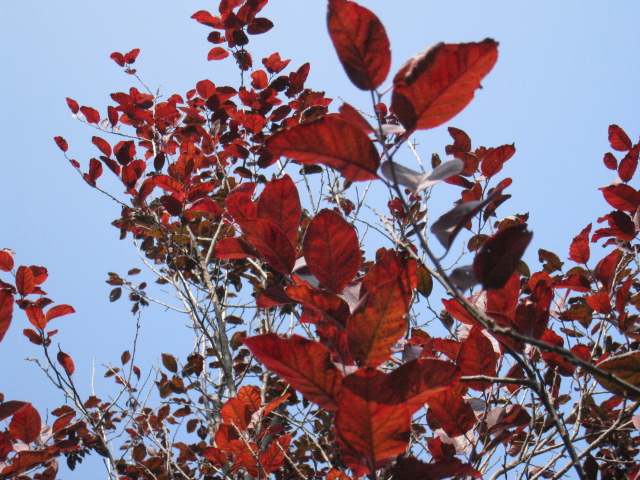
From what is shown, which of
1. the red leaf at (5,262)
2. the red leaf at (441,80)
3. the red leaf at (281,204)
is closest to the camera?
the red leaf at (441,80)

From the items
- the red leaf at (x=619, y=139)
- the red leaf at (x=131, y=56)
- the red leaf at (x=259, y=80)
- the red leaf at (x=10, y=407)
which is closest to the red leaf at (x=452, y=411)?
the red leaf at (x=10, y=407)

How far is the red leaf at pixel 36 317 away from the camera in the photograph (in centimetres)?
217

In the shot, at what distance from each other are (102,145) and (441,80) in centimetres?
243

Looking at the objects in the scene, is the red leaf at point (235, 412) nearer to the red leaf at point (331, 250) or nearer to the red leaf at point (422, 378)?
the red leaf at point (331, 250)

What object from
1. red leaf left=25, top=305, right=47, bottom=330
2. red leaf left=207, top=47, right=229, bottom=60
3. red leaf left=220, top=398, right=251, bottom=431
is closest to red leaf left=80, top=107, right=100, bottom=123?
red leaf left=207, top=47, right=229, bottom=60

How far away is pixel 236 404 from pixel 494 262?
107 cm

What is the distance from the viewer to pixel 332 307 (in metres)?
0.75

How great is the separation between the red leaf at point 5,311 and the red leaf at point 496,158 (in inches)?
56.4

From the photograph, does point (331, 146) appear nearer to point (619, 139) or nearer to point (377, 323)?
point (377, 323)

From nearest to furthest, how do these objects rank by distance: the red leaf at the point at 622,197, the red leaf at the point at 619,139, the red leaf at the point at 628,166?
1. the red leaf at the point at 622,197
2. the red leaf at the point at 628,166
3. the red leaf at the point at 619,139

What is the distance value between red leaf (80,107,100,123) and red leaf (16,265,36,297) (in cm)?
142

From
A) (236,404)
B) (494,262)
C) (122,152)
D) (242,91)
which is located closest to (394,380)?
(494,262)

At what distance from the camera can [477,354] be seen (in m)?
0.94

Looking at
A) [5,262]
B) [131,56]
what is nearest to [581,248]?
[5,262]
